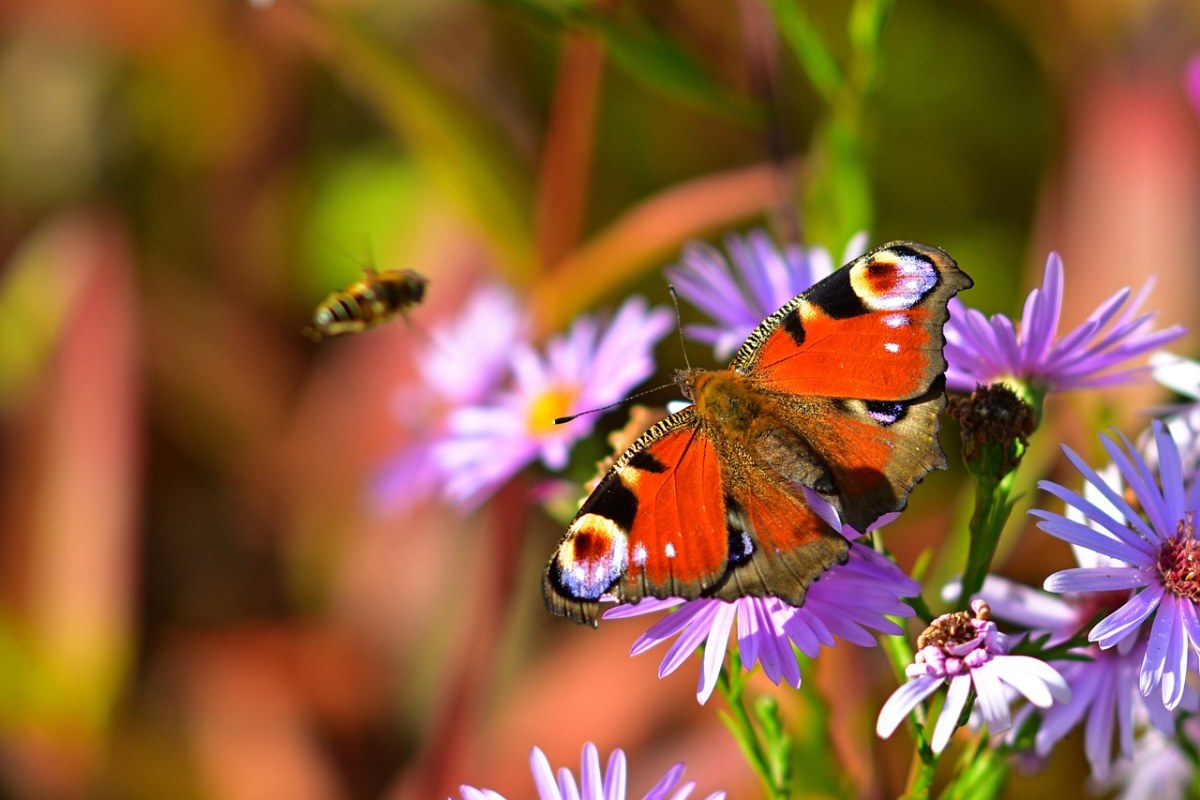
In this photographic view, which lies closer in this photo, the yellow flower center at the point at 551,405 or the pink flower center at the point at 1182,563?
the pink flower center at the point at 1182,563

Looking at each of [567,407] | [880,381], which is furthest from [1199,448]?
[567,407]

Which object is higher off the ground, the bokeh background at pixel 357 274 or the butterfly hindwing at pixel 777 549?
the bokeh background at pixel 357 274

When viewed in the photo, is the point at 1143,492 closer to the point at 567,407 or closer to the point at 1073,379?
the point at 1073,379

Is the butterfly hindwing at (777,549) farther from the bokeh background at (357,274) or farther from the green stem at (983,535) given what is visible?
the bokeh background at (357,274)

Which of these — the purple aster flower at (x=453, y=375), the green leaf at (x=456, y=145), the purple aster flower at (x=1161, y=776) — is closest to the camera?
the purple aster flower at (x=1161, y=776)

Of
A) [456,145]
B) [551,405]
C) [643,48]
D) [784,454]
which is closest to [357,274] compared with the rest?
[456,145]

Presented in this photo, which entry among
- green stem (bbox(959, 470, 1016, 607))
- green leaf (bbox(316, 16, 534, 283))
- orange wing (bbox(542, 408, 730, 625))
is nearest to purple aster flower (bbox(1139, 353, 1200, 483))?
green stem (bbox(959, 470, 1016, 607))

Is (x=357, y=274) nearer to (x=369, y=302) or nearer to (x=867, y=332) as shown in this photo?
(x=369, y=302)

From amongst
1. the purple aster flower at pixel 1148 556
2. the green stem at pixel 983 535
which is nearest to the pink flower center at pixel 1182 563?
the purple aster flower at pixel 1148 556

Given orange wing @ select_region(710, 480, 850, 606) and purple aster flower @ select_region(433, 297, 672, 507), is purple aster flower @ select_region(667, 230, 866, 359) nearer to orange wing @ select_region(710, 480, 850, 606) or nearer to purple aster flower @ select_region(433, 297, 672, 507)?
purple aster flower @ select_region(433, 297, 672, 507)
